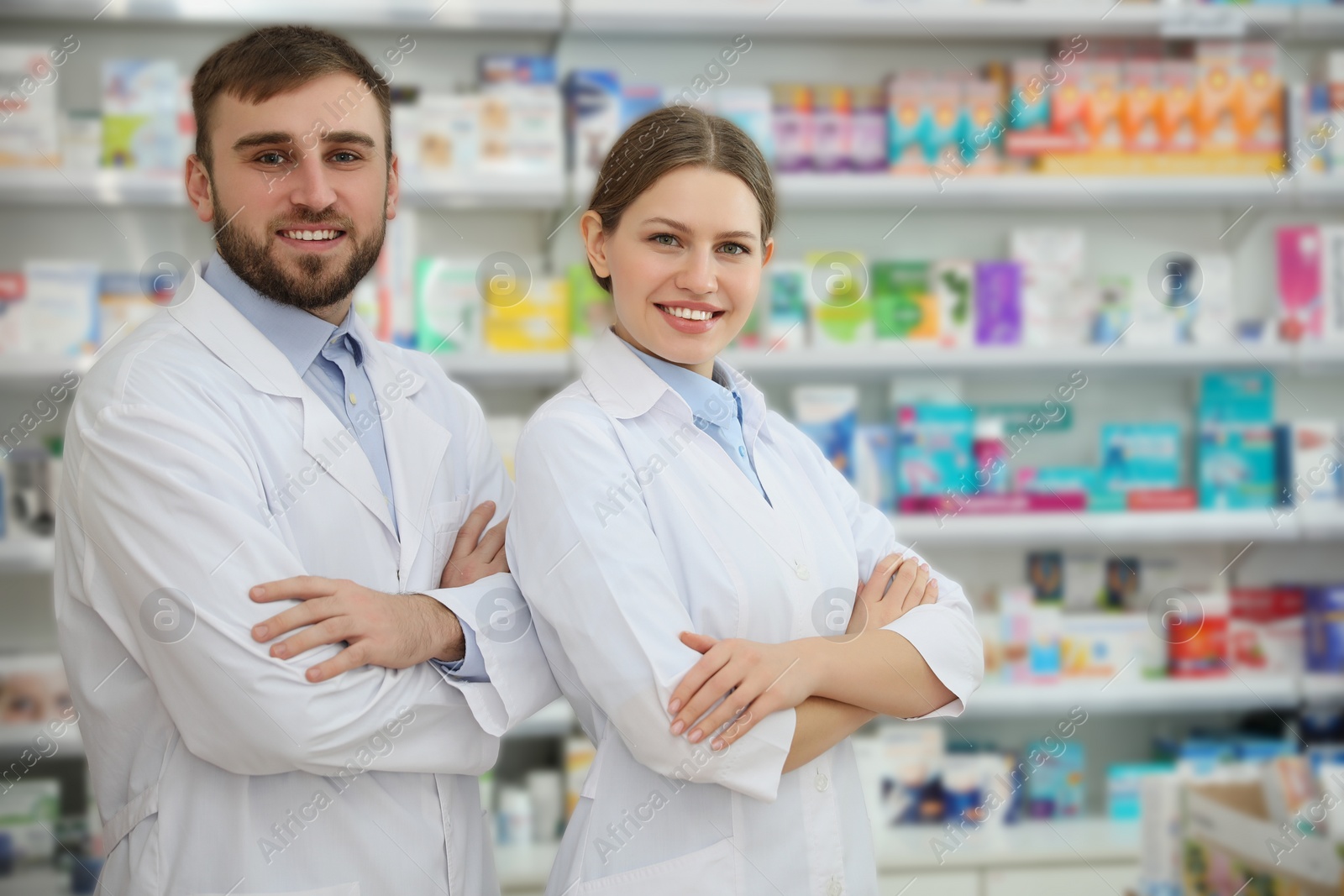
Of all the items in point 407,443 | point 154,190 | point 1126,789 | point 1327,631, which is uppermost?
point 154,190

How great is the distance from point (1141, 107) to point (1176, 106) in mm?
101

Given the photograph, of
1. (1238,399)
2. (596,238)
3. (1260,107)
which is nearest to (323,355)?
(596,238)

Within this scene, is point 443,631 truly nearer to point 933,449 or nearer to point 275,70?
point 275,70

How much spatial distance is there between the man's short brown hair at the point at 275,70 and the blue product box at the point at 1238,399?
261 centimetres

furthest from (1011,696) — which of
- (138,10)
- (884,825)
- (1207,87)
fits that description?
(138,10)

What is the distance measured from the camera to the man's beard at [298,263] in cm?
135

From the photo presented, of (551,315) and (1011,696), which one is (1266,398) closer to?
(1011,696)

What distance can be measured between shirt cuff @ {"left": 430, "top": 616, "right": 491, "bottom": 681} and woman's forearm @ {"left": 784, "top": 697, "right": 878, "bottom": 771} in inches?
14.6

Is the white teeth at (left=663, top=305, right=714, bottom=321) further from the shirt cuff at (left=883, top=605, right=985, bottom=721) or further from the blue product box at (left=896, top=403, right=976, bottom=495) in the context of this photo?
the blue product box at (left=896, top=403, right=976, bottom=495)

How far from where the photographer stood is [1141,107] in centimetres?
298

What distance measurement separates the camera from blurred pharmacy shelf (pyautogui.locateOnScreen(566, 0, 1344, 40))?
278cm

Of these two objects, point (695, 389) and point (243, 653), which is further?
point (695, 389)

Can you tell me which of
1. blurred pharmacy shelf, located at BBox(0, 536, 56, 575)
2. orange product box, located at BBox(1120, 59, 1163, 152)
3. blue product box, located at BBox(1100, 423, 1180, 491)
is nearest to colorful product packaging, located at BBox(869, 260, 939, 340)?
blue product box, located at BBox(1100, 423, 1180, 491)

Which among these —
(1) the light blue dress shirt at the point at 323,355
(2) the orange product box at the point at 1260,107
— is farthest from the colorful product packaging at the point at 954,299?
(1) the light blue dress shirt at the point at 323,355
